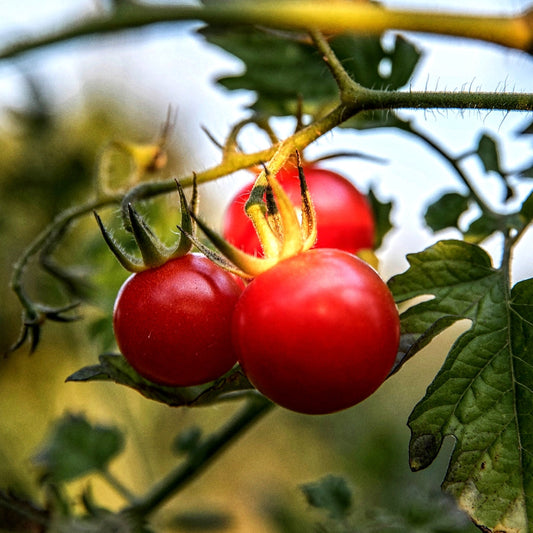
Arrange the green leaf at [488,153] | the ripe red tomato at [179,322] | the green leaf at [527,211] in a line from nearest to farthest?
the ripe red tomato at [179,322]
the green leaf at [527,211]
the green leaf at [488,153]

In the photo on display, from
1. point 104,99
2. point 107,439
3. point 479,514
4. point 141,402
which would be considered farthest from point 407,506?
point 104,99

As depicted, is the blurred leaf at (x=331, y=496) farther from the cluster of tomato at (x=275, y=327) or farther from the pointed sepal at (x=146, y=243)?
the pointed sepal at (x=146, y=243)

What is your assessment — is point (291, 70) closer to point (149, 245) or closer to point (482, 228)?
point (482, 228)

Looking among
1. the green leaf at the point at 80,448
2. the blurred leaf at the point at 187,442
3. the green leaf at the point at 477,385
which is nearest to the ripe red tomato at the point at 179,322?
the green leaf at the point at 477,385

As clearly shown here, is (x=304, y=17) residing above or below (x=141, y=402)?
above

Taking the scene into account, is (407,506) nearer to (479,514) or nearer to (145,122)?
(479,514)

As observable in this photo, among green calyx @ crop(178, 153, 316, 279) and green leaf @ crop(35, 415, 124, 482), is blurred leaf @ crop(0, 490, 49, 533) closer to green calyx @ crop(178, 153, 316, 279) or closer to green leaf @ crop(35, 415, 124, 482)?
green leaf @ crop(35, 415, 124, 482)
